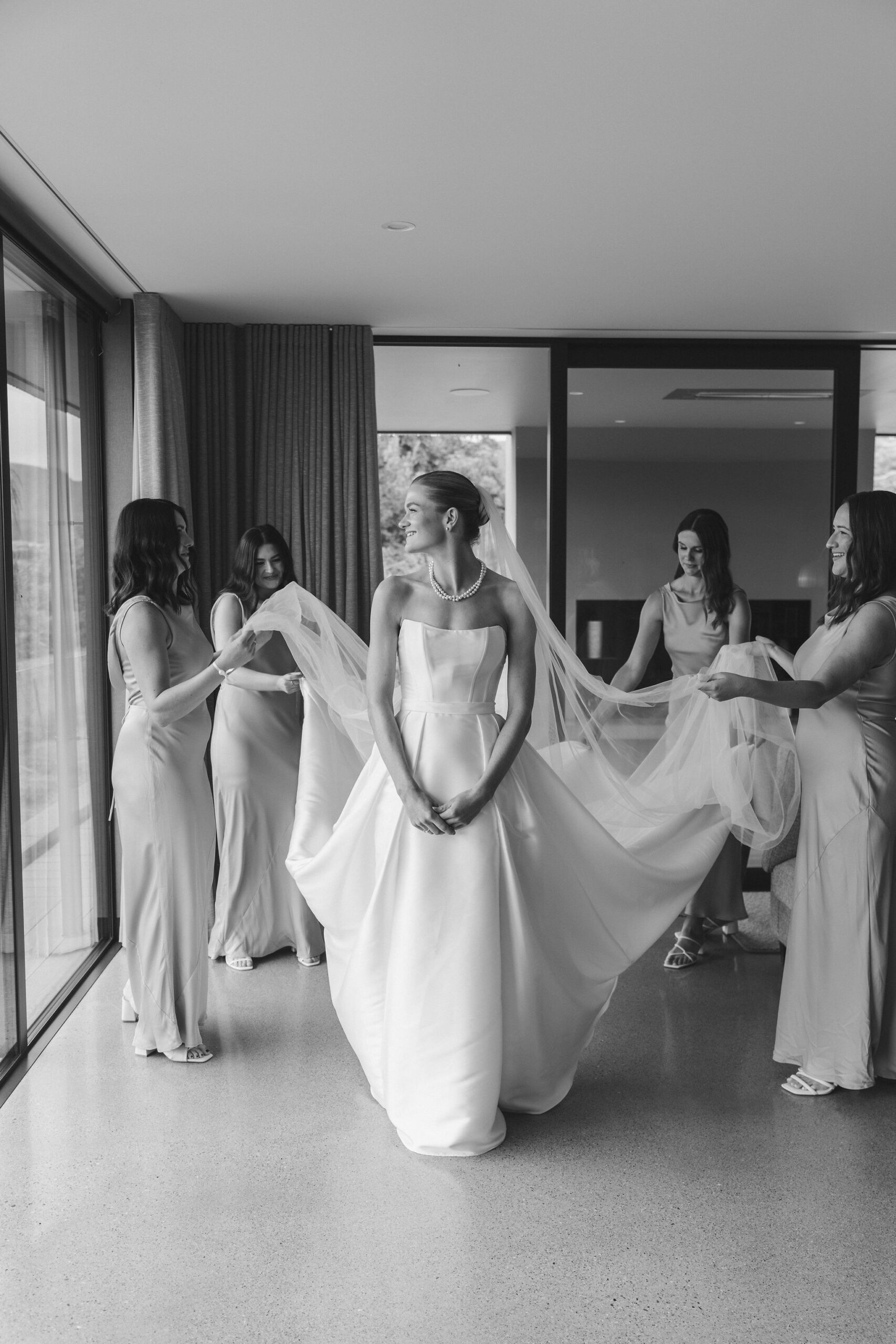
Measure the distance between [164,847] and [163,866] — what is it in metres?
0.06

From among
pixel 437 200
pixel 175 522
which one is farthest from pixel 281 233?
pixel 175 522

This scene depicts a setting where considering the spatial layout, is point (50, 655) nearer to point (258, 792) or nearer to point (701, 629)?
point (258, 792)

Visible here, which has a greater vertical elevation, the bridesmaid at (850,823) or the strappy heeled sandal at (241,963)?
the bridesmaid at (850,823)

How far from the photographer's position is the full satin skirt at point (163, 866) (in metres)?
3.38

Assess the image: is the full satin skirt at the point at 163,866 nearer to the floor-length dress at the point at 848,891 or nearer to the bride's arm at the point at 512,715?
the bride's arm at the point at 512,715

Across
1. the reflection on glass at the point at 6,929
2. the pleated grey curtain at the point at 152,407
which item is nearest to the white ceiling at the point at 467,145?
the pleated grey curtain at the point at 152,407

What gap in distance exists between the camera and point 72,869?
13.8 ft

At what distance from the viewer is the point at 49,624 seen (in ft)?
12.6

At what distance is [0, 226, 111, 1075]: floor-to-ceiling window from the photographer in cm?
341

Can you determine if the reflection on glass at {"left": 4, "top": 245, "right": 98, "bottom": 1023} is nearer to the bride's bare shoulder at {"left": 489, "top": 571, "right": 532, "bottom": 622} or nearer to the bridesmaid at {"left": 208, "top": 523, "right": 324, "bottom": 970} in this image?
the bridesmaid at {"left": 208, "top": 523, "right": 324, "bottom": 970}

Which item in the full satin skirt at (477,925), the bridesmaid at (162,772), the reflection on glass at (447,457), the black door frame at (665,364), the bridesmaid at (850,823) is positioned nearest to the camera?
the full satin skirt at (477,925)

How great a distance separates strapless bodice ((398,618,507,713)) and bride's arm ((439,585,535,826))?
0.06 meters

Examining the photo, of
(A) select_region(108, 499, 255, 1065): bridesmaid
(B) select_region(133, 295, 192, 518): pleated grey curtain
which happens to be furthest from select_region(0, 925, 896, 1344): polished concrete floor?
(B) select_region(133, 295, 192, 518): pleated grey curtain

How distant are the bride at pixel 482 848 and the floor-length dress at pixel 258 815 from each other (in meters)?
0.89
